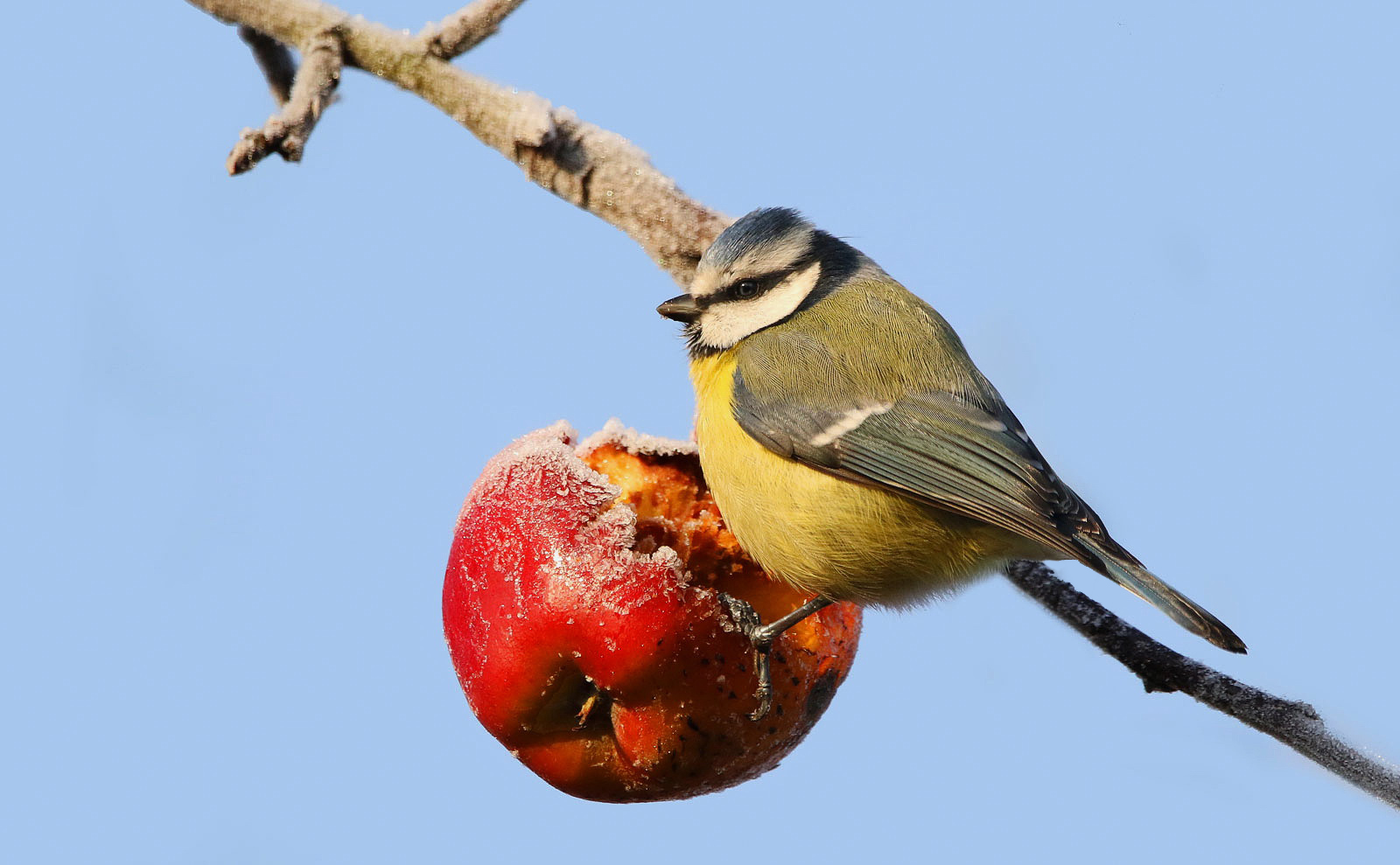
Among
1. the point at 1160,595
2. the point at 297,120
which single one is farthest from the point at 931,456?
the point at 297,120

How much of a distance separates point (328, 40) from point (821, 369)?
145cm

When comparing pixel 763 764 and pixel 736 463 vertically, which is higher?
pixel 736 463

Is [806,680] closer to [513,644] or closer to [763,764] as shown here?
[763,764]

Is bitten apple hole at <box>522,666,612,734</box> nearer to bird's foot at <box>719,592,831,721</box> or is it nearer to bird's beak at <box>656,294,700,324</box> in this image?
bird's foot at <box>719,592,831,721</box>

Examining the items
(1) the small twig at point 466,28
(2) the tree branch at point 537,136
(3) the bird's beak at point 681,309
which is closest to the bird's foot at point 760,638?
(3) the bird's beak at point 681,309

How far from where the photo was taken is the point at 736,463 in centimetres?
271

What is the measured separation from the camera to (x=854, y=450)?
272cm

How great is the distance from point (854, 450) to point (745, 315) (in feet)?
→ 1.54

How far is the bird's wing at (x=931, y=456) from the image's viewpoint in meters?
2.67

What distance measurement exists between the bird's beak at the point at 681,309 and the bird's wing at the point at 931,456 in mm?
241

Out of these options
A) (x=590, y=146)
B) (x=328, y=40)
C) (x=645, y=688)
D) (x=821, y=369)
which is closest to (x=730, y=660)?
(x=645, y=688)

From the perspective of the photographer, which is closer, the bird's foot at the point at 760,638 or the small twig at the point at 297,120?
the bird's foot at the point at 760,638

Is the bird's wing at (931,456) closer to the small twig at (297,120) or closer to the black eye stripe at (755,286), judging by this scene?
the black eye stripe at (755,286)

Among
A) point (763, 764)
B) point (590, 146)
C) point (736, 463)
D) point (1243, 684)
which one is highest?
point (590, 146)
